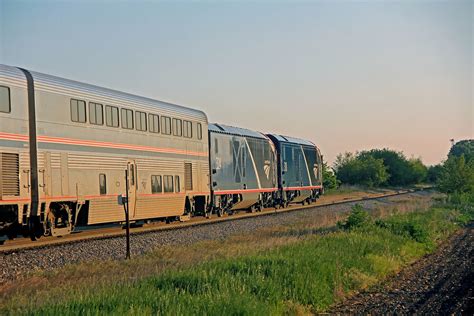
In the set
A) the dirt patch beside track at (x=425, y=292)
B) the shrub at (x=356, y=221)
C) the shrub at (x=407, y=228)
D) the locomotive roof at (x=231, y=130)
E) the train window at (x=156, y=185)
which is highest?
the locomotive roof at (x=231, y=130)

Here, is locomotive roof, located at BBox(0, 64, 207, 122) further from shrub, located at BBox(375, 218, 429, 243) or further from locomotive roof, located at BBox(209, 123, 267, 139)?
shrub, located at BBox(375, 218, 429, 243)

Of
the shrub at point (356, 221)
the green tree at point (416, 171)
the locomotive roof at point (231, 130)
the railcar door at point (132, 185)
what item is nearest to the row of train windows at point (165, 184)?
the railcar door at point (132, 185)

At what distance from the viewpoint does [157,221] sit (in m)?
24.2

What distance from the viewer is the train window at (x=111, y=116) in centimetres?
1912

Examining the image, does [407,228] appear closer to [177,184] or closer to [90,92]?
[177,184]

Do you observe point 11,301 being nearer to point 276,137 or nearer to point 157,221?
point 157,221

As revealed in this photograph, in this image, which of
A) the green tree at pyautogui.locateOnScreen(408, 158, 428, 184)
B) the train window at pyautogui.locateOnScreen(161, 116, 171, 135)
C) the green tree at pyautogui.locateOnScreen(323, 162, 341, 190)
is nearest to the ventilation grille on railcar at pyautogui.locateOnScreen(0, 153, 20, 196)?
the train window at pyautogui.locateOnScreen(161, 116, 171, 135)

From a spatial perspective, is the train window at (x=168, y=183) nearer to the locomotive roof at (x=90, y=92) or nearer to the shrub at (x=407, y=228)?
the locomotive roof at (x=90, y=92)

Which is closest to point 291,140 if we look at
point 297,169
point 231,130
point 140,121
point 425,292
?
point 297,169

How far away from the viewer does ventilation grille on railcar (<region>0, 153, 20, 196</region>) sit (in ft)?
48.8

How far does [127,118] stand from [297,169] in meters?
19.0

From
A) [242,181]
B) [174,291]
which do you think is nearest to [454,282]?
[174,291]

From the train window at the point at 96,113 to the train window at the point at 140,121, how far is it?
2010mm

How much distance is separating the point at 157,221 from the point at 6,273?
12.0 metres
